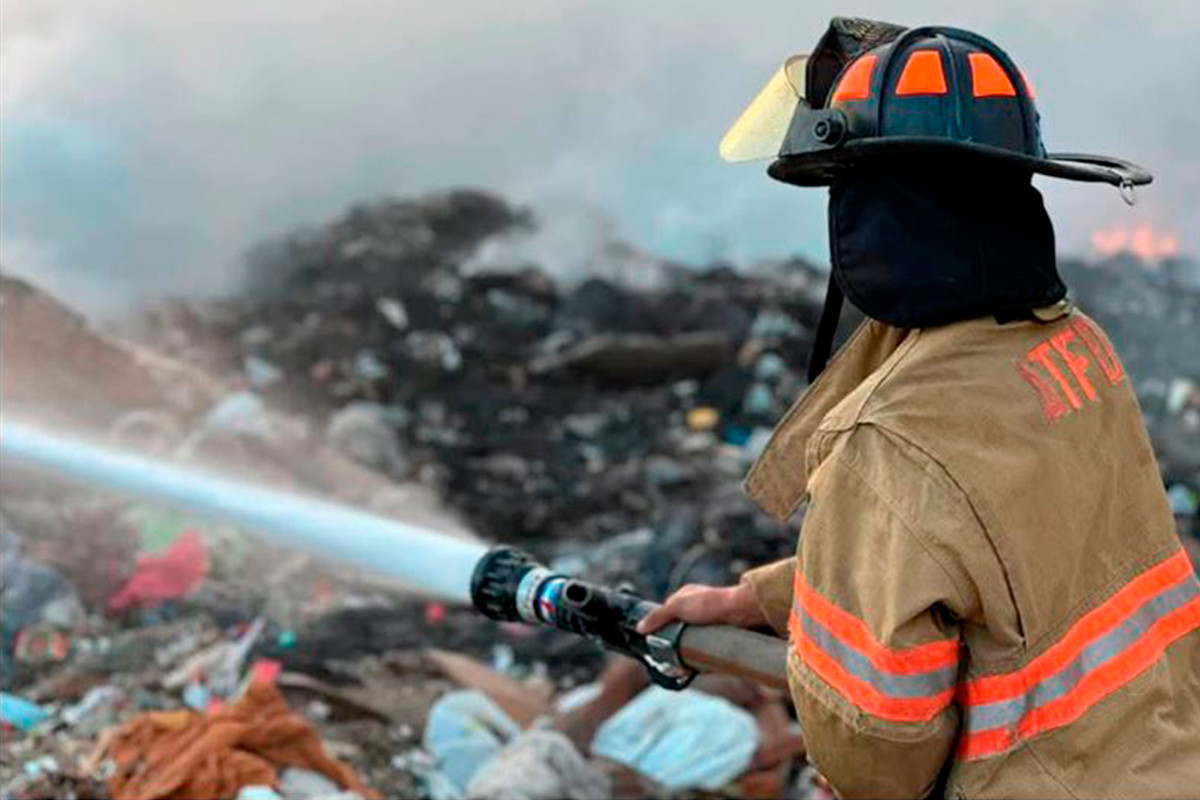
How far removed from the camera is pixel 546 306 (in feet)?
31.2

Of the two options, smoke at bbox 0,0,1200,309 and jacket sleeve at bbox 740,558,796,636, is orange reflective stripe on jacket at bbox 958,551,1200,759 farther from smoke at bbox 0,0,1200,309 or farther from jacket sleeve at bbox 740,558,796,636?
smoke at bbox 0,0,1200,309

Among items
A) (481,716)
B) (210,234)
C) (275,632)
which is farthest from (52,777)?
(210,234)

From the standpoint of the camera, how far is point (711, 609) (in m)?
2.11

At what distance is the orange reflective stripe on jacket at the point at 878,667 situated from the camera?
1474mm

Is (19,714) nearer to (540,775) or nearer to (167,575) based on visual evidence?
(167,575)

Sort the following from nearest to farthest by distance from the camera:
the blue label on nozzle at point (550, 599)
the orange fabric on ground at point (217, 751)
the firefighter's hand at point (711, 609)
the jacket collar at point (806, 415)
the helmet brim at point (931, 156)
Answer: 1. the helmet brim at point (931, 156)
2. the jacket collar at point (806, 415)
3. the firefighter's hand at point (711, 609)
4. the blue label on nozzle at point (550, 599)
5. the orange fabric on ground at point (217, 751)

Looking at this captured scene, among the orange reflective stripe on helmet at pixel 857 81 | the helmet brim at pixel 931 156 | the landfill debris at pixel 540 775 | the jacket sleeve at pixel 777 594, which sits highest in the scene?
the orange reflective stripe on helmet at pixel 857 81

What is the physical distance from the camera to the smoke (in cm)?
798

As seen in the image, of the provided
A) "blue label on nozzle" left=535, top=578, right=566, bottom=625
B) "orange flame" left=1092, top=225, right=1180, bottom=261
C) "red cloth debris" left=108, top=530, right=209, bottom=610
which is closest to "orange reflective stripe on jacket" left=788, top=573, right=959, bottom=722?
"blue label on nozzle" left=535, top=578, right=566, bottom=625

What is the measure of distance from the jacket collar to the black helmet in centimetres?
24

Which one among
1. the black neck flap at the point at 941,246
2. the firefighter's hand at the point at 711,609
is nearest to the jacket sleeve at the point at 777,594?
the firefighter's hand at the point at 711,609

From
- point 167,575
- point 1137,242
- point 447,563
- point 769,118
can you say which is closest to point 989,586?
point 769,118

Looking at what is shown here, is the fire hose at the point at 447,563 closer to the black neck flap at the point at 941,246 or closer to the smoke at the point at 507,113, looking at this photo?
the black neck flap at the point at 941,246

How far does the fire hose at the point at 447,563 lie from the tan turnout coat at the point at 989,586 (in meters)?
0.43
